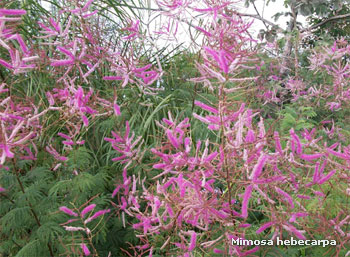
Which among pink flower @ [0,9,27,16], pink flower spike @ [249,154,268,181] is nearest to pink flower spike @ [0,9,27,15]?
pink flower @ [0,9,27,16]

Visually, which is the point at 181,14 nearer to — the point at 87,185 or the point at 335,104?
the point at 87,185

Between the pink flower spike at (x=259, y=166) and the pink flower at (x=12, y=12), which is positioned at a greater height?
the pink flower at (x=12, y=12)

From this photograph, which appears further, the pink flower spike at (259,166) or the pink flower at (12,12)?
the pink flower at (12,12)

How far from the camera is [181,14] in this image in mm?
1905

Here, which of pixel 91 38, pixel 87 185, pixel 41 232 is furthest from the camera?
pixel 91 38

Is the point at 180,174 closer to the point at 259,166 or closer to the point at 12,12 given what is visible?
the point at 259,166

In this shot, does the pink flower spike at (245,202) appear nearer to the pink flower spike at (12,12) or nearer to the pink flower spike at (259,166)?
the pink flower spike at (259,166)

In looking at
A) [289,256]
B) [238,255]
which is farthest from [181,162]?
[289,256]

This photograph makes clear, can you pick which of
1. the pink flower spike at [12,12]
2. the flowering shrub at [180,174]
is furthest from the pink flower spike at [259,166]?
the pink flower spike at [12,12]

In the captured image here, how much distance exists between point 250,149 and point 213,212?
22 centimetres

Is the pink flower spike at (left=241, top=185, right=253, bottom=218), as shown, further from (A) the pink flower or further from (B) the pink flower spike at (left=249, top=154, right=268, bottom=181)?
(A) the pink flower

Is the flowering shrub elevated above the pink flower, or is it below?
below

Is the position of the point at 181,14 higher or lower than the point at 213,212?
higher

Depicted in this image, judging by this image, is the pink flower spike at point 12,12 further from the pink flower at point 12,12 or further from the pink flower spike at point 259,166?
the pink flower spike at point 259,166
